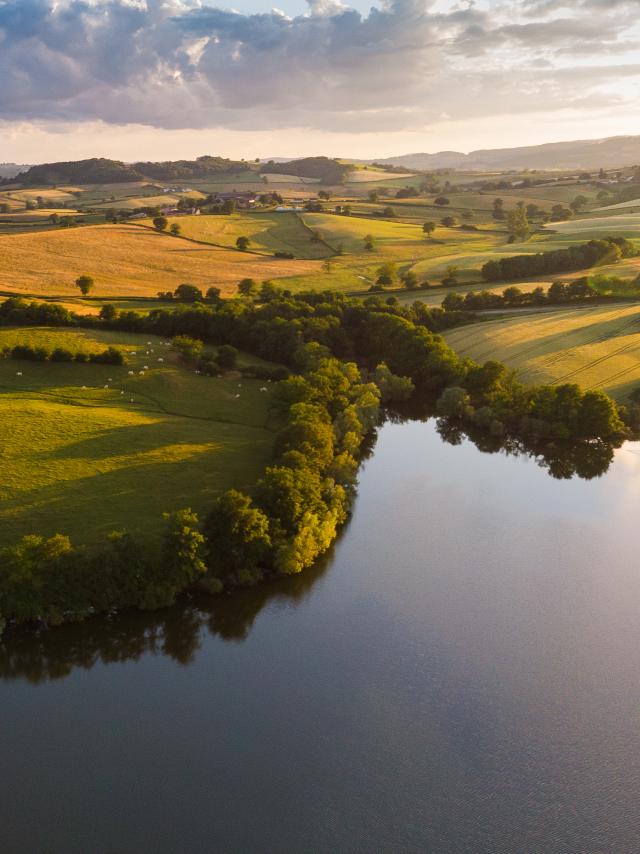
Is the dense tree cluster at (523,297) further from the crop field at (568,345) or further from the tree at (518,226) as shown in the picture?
the tree at (518,226)

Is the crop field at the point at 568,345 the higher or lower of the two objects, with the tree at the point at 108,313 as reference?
lower

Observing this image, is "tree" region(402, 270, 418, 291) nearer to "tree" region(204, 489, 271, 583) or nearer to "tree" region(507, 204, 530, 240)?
"tree" region(507, 204, 530, 240)

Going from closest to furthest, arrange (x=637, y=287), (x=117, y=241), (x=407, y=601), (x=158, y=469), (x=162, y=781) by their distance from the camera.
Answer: (x=162, y=781)
(x=407, y=601)
(x=158, y=469)
(x=637, y=287)
(x=117, y=241)

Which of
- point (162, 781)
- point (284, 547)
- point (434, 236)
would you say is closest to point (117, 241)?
point (434, 236)

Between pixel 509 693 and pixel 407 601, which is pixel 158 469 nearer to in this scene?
pixel 407 601

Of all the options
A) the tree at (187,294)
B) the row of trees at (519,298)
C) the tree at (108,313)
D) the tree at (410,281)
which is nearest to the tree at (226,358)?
the tree at (108,313)

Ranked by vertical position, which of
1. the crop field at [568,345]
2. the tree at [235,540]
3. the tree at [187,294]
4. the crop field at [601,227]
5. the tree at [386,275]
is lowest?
the tree at [235,540]

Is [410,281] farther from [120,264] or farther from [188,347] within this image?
[188,347]
